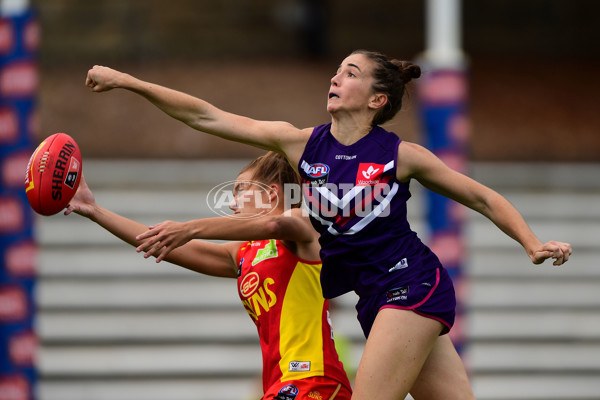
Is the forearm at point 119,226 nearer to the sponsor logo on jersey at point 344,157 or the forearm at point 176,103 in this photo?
the forearm at point 176,103

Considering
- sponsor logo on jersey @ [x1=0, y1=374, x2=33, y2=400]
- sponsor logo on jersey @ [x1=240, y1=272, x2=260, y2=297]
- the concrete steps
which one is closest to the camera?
sponsor logo on jersey @ [x1=240, y1=272, x2=260, y2=297]

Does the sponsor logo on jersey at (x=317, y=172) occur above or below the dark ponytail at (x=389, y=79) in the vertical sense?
below

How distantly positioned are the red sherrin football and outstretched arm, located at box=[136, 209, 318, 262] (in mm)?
382

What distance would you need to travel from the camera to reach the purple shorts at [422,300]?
3.34 metres

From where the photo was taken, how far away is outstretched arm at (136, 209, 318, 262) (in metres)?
3.27

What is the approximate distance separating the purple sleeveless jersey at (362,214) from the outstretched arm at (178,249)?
52cm

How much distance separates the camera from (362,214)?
3.41m

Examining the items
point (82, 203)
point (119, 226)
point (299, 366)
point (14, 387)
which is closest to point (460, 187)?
point (299, 366)

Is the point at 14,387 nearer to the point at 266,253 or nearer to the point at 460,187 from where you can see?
the point at 266,253

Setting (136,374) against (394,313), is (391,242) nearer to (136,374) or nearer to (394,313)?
(394,313)

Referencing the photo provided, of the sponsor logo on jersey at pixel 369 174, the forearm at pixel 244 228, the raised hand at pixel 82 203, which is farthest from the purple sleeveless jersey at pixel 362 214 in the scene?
the raised hand at pixel 82 203

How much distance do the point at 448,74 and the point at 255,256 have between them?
10.3ft

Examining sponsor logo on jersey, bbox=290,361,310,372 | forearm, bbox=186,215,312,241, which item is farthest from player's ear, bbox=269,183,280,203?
sponsor logo on jersey, bbox=290,361,310,372

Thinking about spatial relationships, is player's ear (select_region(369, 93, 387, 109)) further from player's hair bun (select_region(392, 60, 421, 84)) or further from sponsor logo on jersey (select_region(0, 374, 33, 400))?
sponsor logo on jersey (select_region(0, 374, 33, 400))
